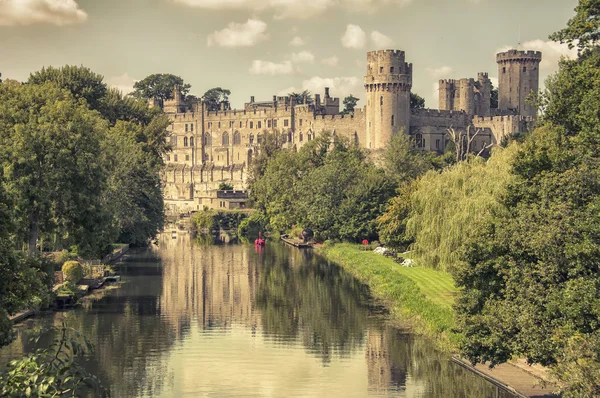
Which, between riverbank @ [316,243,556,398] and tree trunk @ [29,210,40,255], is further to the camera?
tree trunk @ [29,210,40,255]

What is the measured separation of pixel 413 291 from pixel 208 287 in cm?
A: 1323

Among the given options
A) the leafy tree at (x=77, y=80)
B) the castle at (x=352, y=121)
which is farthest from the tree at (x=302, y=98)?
the leafy tree at (x=77, y=80)

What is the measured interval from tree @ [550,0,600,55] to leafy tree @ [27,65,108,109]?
156 feet

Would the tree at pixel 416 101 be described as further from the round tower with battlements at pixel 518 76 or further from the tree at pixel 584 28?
the tree at pixel 584 28

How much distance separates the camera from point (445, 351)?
32000 millimetres

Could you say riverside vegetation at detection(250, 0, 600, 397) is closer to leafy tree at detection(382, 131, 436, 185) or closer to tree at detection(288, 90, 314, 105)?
leafy tree at detection(382, 131, 436, 185)

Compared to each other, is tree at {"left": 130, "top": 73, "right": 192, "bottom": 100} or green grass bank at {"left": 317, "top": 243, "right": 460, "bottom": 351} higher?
tree at {"left": 130, "top": 73, "right": 192, "bottom": 100}

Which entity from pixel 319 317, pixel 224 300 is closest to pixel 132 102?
pixel 224 300

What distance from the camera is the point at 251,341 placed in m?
35.1

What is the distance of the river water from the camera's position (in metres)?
27.9

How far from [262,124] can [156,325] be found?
98782mm

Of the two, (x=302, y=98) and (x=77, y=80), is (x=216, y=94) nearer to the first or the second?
(x=302, y=98)

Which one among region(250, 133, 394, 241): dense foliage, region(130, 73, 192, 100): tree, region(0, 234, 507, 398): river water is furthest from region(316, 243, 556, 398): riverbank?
region(130, 73, 192, 100): tree

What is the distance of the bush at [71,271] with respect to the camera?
44344 mm
